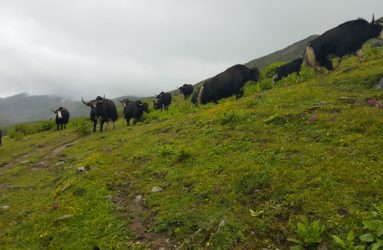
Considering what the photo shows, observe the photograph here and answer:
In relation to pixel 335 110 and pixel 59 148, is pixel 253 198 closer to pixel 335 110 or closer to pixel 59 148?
pixel 335 110

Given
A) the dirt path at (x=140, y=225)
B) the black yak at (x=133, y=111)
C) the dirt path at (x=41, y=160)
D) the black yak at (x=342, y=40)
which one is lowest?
the dirt path at (x=140, y=225)

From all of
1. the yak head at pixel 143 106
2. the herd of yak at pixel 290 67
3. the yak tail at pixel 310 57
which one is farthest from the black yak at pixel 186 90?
the yak tail at pixel 310 57

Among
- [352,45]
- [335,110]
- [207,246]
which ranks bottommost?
[207,246]

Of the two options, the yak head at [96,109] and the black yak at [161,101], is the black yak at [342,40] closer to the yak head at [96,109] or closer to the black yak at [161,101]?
the yak head at [96,109]

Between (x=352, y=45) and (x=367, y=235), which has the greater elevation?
(x=352, y=45)

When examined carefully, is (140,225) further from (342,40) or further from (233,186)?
(342,40)

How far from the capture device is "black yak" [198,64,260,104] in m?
25.2

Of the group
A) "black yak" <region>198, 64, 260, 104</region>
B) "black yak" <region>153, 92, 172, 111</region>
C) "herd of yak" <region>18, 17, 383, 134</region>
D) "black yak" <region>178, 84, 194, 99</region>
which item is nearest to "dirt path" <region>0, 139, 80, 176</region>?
"herd of yak" <region>18, 17, 383, 134</region>

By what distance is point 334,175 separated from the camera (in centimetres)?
898

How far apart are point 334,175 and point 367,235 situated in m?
2.44

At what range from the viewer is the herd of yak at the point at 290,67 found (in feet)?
67.9

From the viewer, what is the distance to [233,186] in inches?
392

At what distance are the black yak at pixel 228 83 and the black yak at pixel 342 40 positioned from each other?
16.6 ft

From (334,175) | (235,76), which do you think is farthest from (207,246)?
(235,76)
